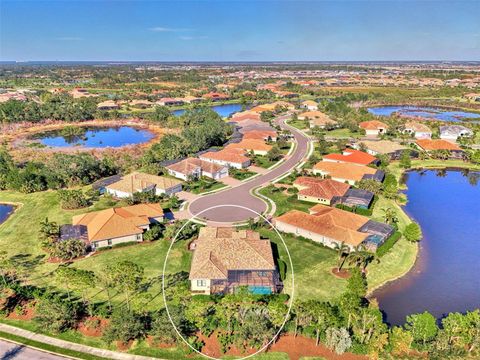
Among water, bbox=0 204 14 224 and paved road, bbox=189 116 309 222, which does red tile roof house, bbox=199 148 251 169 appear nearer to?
paved road, bbox=189 116 309 222

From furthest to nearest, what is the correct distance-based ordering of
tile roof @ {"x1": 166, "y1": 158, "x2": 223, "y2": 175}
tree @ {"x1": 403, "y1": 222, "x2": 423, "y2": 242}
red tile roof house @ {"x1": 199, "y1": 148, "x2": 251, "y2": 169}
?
red tile roof house @ {"x1": 199, "y1": 148, "x2": 251, "y2": 169} < tile roof @ {"x1": 166, "y1": 158, "x2": 223, "y2": 175} < tree @ {"x1": 403, "y1": 222, "x2": 423, "y2": 242}

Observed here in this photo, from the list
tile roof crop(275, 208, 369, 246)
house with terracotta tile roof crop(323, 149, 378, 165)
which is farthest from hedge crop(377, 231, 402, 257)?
house with terracotta tile roof crop(323, 149, 378, 165)

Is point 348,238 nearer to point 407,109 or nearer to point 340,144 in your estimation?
point 340,144

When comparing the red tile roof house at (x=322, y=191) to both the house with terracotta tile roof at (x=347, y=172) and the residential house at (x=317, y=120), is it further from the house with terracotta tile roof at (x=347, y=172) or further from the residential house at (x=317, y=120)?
the residential house at (x=317, y=120)

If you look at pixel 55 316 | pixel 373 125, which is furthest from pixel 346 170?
pixel 55 316

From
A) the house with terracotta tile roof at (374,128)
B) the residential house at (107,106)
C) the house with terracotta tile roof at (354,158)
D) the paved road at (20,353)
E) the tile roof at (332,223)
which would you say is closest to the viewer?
the paved road at (20,353)

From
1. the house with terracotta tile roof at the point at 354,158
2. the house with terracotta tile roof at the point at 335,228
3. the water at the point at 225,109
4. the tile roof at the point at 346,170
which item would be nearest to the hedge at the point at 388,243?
the house with terracotta tile roof at the point at 335,228
